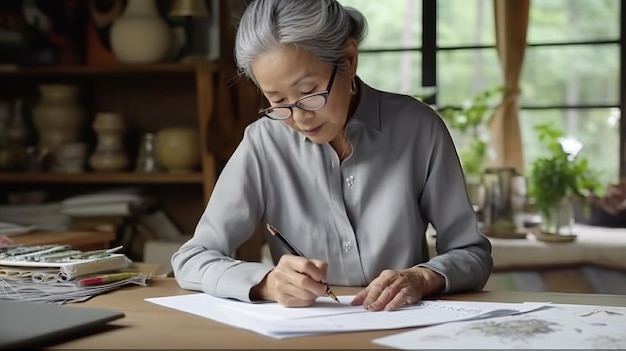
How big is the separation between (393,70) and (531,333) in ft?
9.63

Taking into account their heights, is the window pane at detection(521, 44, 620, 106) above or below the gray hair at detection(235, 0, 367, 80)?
below

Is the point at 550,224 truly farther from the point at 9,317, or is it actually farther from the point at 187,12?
the point at 9,317

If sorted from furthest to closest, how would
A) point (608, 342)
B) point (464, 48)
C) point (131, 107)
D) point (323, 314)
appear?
1. point (464, 48)
2. point (131, 107)
3. point (323, 314)
4. point (608, 342)

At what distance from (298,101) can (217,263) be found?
0.34 metres

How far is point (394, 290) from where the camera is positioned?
1.49 meters

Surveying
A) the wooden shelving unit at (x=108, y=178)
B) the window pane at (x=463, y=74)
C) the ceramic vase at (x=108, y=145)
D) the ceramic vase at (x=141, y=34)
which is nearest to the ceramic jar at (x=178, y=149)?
the wooden shelving unit at (x=108, y=178)

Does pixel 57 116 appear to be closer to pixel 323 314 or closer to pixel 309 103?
pixel 309 103

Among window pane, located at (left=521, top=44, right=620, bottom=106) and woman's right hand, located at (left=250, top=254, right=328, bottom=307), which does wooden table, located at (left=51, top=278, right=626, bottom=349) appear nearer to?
woman's right hand, located at (left=250, top=254, right=328, bottom=307)

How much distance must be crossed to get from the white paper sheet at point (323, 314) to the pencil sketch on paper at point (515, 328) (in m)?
0.06

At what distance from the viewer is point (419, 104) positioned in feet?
6.39

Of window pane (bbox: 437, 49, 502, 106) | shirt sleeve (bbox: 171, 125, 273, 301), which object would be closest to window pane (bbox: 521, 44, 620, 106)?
window pane (bbox: 437, 49, 502, 106)

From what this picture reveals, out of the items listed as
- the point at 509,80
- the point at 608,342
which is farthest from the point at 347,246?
the point at 509,80

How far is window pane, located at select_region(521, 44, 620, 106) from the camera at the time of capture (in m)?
3.90

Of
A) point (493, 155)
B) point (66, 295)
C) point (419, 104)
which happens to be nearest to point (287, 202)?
point (419, 104)
